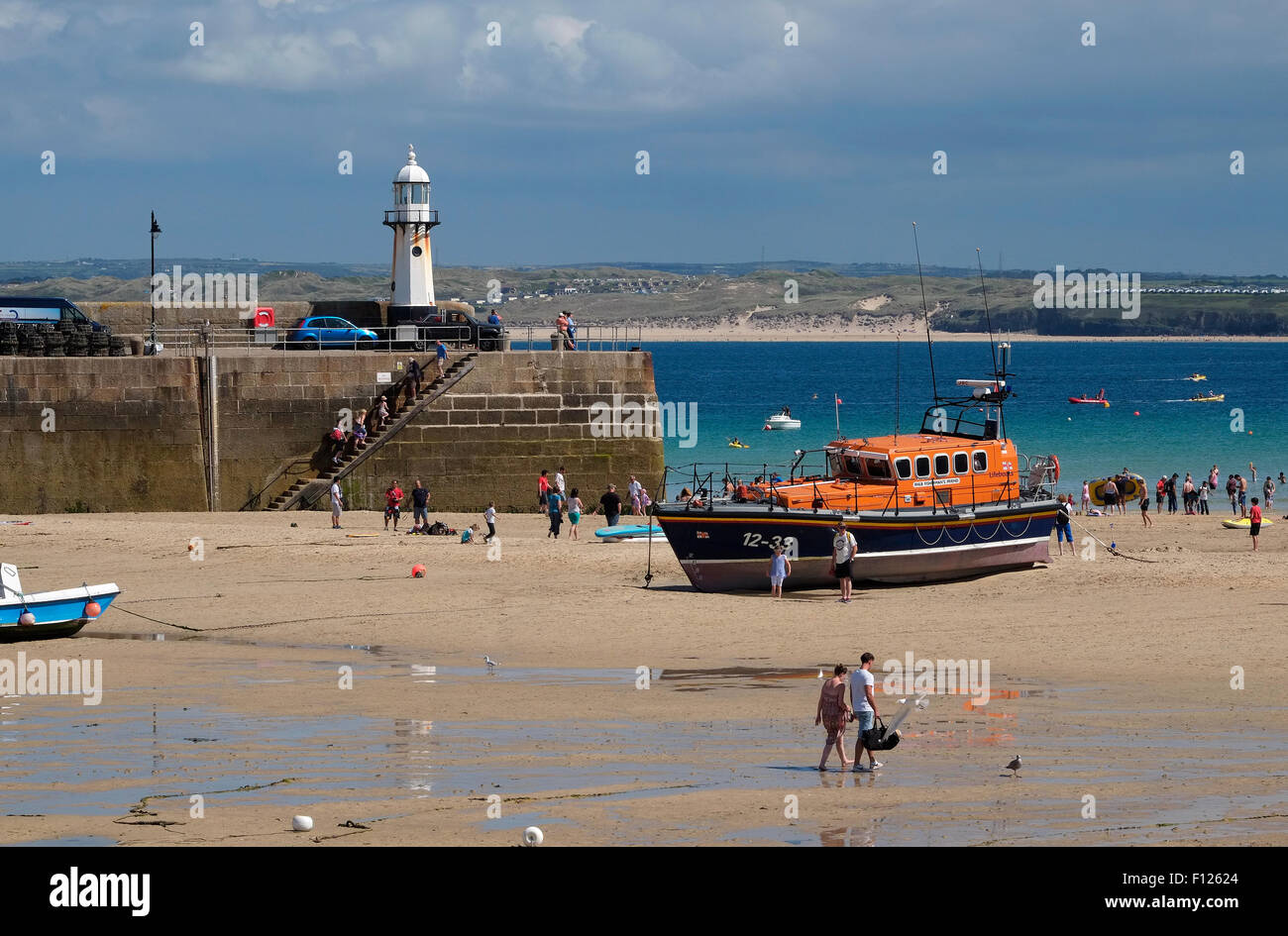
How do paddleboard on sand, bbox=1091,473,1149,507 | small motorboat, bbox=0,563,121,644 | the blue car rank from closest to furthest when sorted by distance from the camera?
small motorboat, bbox=0,563,121,644 < the blue car < paddleboard on sand, bbox=1091,473,1149,507

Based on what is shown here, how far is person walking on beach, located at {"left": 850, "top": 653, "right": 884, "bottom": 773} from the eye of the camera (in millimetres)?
13367

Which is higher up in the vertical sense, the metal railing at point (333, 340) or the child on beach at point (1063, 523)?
the metal railing at point (333, 340)

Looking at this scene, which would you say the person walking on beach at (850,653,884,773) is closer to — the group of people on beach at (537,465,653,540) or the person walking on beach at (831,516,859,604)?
the person walking on beach at (831,516,859,604)

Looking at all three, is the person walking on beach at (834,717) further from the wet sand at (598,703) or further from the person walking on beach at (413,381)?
the person walking on beach at (413,381)

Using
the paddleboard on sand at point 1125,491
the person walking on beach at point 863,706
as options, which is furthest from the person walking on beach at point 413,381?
the person walking on beach at point 863,706

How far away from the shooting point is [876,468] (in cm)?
2406

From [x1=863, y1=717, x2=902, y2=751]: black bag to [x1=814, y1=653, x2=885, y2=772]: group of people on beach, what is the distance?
0.7 inches

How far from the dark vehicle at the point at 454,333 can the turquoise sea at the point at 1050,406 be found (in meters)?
9.78

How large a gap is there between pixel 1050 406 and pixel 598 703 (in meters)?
79.2

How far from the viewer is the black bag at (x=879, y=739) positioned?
1338 cm

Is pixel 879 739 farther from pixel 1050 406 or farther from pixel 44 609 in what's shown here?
pixel 1050 406

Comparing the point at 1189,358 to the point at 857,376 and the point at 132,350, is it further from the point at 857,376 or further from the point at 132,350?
the point at 132,350

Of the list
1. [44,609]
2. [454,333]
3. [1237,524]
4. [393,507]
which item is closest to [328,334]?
[454,333]

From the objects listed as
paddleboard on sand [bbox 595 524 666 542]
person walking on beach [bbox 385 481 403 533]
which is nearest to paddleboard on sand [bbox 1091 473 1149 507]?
paddleboard on sand [bbox 595 524 666 542]
